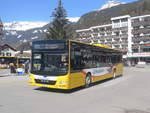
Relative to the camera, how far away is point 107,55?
19.0 meters

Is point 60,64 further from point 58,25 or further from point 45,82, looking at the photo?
point 58,25

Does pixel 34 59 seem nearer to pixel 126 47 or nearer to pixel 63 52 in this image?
pixel 63 52

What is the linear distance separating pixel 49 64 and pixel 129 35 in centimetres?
9310

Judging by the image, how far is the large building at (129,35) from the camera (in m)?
93.4

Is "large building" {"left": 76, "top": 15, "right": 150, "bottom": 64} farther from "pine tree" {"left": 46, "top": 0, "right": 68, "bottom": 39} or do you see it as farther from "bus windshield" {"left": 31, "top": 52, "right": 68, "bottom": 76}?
"bus windshield" {"left": 31, "top": 52, "right": 68, "bottom": 76}

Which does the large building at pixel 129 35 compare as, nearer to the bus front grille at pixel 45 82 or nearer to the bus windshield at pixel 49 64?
the bus windshield at pixel 49 64

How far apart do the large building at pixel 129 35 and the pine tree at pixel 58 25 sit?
49464 millimetres

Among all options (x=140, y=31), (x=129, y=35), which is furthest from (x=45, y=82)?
(x=129, y=35)

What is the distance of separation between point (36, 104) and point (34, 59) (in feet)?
14.3

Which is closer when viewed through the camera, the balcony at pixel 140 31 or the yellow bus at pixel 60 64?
the yellow bus at pixel 60 64

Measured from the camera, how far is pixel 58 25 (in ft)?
169

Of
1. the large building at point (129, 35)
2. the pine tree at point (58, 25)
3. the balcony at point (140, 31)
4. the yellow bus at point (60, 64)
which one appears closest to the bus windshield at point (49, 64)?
the yellow bus at point (60, 64)

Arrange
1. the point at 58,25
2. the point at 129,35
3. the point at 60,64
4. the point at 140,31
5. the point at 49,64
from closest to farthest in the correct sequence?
the point at 60,64, the point at 49,64, the point at 58,25, the point at 140,31, the point at 129,35

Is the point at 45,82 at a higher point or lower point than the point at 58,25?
lower
